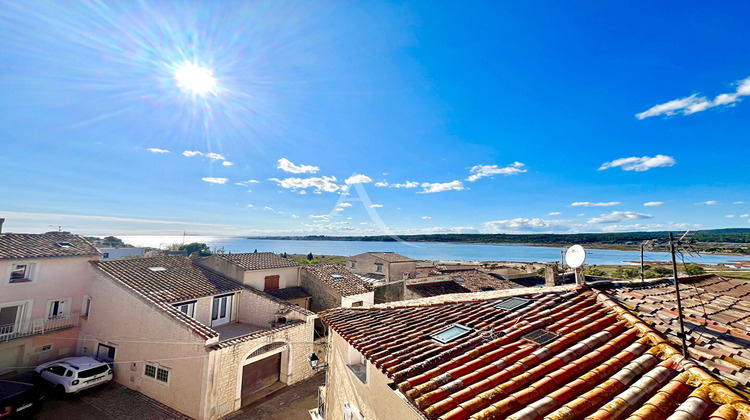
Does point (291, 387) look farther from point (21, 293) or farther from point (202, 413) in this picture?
point (21, 293)

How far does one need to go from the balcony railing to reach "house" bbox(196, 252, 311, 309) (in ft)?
27.3

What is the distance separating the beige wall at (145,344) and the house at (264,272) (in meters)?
7.38

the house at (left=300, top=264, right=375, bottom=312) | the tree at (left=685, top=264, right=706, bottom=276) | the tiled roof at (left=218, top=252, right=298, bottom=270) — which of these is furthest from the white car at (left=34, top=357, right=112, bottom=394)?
the tree at (left=685, top=264, right=706, bottom=276)

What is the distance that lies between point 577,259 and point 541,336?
3.13m

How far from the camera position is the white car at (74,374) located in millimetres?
15117

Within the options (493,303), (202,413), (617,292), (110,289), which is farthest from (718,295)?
(110,289)

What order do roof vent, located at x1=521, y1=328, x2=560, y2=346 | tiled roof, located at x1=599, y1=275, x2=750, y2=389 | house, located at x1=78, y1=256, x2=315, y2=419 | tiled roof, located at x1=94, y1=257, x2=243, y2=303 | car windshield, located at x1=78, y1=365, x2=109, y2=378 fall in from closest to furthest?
tiled roof, located at x1=599, y1=275, x2=750, y2=389 → roof vent, located at x1=521, y1=328, x2=560, y2=346 → house, located at x1=78, y1=256, x2=315, y2=419 → car windshield, located at x1=78, y1=365, x2=109, y2=378 → tiled roof, located at x1=94, y1=257, x2=243, y2=303

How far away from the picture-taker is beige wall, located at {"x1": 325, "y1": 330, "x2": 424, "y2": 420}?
5582mm

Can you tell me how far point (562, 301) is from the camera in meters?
6.48

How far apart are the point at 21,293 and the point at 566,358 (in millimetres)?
28477

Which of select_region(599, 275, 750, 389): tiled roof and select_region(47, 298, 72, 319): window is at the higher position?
select_region(599, 275, 750, 389): tiled roof

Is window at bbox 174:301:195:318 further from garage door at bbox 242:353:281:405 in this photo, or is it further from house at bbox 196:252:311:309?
garage door at bbox 242:353:281:405

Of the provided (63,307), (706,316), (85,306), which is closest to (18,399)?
(85,306)

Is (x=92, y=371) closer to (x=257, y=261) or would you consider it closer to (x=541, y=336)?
(x=257, y=261)
